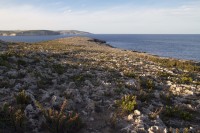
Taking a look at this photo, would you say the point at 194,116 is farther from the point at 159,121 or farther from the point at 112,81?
the point at 112,81

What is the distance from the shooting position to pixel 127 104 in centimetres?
1162

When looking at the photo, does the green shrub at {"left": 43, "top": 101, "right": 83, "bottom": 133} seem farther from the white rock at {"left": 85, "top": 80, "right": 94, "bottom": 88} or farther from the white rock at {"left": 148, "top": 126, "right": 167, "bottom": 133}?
the white rock at {"left": 85, "top": 80, "right": 94, "bottom": 88}

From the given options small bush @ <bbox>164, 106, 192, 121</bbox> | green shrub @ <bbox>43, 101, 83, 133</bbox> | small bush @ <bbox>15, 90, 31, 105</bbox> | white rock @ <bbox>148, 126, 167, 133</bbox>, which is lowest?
small bush @ <bbox>164, 106, 192, 121</bbox>

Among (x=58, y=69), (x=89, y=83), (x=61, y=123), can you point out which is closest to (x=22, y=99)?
(x=61, y=123)

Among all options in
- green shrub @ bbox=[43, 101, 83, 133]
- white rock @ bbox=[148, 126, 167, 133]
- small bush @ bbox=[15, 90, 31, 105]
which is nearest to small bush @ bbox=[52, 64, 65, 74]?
small bush @ bbox=[15, 90, 31, 105]

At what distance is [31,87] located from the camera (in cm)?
1333

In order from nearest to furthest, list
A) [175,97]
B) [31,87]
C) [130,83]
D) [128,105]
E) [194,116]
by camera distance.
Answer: [128,105], [194,116], [31,87], [175,97], [130,83]

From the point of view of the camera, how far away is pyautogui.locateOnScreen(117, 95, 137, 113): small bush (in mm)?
11232

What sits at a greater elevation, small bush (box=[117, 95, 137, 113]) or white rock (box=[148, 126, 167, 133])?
small bush (box=[117, 95, 137, 113])

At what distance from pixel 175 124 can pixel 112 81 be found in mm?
6464

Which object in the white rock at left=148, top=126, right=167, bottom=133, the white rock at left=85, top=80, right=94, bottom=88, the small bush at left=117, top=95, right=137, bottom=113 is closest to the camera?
the white rock at left=148, top=126, right=167, bottom=133

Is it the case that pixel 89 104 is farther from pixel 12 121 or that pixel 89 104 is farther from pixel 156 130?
pixel 12 121

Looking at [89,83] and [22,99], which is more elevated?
[22,99]

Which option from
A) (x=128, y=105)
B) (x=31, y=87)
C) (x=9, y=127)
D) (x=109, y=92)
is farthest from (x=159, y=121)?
(x=31, y=87)
